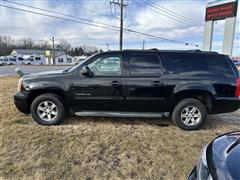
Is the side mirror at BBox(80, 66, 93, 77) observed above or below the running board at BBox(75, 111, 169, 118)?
above

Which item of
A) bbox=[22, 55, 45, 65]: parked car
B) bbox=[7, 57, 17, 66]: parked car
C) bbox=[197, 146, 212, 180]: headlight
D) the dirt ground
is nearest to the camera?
bbox=[197, 146, 212, 180]: headlight

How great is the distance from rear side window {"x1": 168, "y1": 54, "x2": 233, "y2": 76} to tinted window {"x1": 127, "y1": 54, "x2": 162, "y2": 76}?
337 millimetres

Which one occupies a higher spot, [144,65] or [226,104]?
[144,65]

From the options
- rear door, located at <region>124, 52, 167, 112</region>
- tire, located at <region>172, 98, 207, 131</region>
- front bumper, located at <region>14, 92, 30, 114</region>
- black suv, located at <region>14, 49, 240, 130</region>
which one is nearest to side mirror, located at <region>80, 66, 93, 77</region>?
black suv, located at <region>14, 49, 240, 130</region>

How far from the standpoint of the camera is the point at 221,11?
3259cm

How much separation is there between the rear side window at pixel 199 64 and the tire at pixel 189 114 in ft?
2.27

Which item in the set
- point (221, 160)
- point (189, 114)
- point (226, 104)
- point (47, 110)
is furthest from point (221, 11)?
point (221, 160)

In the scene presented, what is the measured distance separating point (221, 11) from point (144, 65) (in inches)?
1286

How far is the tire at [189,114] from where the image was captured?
5.05 meters

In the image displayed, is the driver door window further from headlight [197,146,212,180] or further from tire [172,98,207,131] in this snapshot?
headlight [197,146,212,180]

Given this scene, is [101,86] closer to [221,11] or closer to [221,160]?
[221,160]

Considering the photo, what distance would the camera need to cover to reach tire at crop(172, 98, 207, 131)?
5.05m

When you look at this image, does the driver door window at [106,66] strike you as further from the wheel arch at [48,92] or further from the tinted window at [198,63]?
the tinted window at [198,63]

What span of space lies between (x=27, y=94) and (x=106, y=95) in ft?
5.83
